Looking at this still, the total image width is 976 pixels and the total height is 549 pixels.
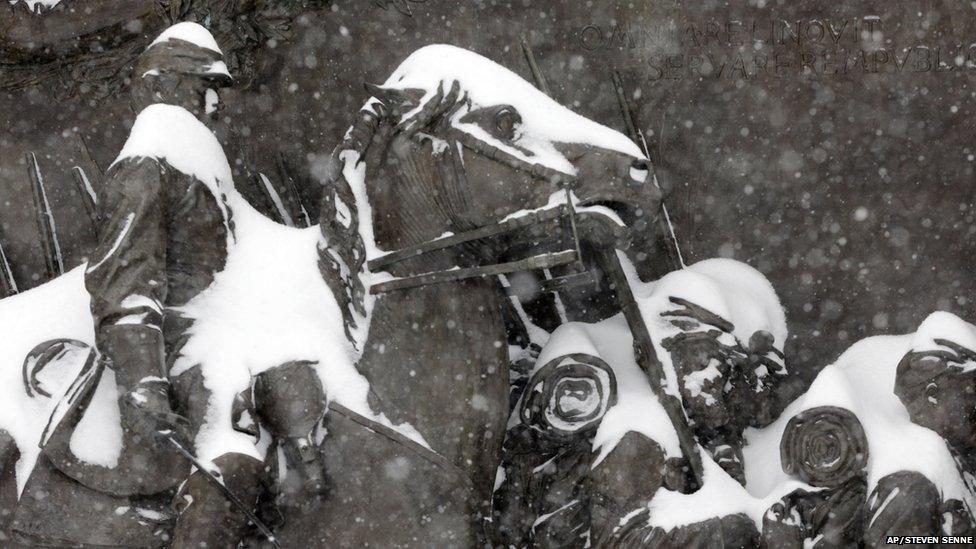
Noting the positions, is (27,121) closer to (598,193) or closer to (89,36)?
(89,36)

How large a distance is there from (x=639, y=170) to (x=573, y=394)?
0.93 m

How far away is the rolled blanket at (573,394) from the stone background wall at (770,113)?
909mm

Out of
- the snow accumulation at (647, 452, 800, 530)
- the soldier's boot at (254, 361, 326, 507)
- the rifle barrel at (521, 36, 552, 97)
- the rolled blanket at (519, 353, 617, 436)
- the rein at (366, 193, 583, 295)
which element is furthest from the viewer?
the rifle barrel at (521, 36, 552, 97)

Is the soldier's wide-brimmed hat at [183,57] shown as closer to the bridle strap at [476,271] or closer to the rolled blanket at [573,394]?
the bridle strap at [476,271]

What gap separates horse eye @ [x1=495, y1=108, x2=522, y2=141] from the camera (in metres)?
3.84

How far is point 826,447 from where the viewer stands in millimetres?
4062

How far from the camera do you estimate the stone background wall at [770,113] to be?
4.66 metres

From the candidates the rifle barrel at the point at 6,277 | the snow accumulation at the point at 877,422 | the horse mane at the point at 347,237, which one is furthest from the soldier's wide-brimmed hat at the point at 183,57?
the snow accumulation at the point at 877,422

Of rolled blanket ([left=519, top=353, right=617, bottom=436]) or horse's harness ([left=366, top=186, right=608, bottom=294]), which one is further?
rolled blanket ([left=519, top=353, right=617, bottom=436])

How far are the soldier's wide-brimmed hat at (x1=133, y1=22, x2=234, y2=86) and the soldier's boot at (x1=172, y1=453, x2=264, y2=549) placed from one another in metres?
1.42

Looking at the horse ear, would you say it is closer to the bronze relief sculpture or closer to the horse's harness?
the bronze relief sculpture

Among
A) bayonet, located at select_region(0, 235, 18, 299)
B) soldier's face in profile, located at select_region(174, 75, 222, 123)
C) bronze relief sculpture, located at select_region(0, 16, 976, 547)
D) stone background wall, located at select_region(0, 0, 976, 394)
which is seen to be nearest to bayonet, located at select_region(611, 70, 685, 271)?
stone background wall, located at select_region(0, 0, 976, 394)

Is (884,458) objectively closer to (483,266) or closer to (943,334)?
(943,334)

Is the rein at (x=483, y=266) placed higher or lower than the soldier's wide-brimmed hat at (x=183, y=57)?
lower
